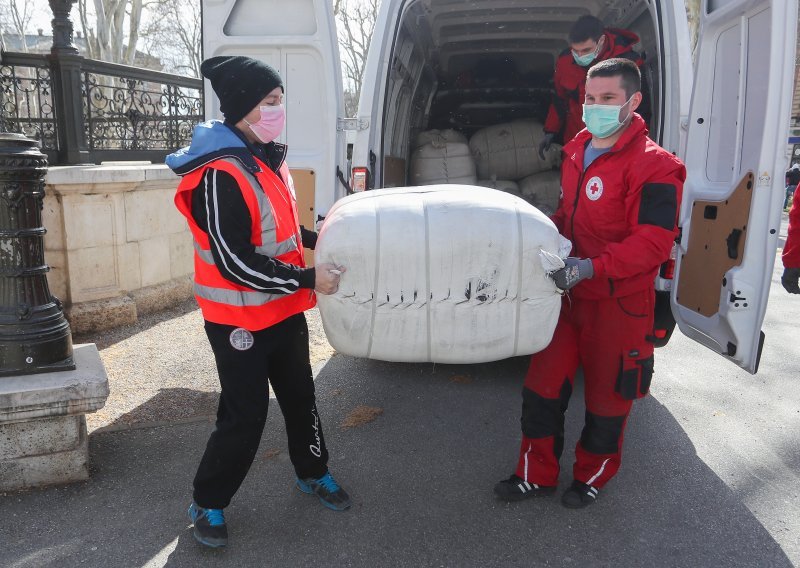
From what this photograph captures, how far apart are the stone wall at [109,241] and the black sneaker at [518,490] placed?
3322 millimetres

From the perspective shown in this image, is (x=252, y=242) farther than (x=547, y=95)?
No

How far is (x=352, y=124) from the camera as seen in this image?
3.71 meters

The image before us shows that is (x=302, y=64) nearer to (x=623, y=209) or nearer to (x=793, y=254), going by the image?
(x=623, y=209)

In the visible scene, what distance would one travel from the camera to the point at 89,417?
3260 millimetres

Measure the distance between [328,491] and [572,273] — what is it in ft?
4.32

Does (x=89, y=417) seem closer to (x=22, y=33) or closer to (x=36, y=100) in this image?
(x=36, y=100)

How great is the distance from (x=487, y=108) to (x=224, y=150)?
14.5ft

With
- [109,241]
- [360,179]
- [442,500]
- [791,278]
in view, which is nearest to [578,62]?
[360,179]

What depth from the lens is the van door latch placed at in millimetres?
3629

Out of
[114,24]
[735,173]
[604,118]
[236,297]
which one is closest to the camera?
[236,297]

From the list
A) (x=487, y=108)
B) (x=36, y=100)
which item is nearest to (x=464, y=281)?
(x=487, y=108)

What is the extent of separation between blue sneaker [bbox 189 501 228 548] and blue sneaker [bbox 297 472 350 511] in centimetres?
41

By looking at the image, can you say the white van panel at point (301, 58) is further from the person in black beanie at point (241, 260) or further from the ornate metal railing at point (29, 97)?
the ornate metal railing at point (29, 97)

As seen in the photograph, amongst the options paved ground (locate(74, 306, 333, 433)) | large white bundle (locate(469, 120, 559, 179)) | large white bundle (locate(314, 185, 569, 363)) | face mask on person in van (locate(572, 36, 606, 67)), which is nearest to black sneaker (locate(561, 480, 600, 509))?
large white bundle (locate(314, 185, 569, 363))
